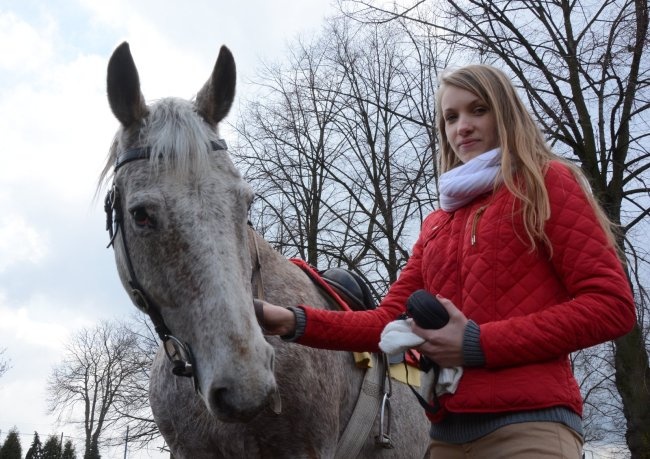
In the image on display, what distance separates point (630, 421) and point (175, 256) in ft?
37.1

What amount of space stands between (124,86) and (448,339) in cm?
194

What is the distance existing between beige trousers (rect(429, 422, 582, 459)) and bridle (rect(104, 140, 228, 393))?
3.66 feet

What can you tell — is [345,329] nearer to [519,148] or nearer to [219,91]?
[519,148]

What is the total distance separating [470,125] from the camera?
2.54 m

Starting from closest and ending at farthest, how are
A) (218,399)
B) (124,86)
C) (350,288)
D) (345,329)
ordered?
(218,399) → (345,329) → (124,86) → (350,288)

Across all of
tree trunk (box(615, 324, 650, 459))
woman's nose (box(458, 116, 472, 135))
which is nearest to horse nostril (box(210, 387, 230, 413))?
woman's nose (box(458, 116, 472, 135))

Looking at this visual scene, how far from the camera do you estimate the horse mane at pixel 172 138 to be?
9.15ft

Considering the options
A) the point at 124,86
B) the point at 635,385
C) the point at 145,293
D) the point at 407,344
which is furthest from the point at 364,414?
the point at 635,385

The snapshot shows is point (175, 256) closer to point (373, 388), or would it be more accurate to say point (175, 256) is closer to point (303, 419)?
point (303, 419)

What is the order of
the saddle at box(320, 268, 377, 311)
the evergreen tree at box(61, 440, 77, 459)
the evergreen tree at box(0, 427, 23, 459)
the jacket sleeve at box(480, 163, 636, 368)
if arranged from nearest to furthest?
the jacket sleeve at box(480, 163, 636, 368), the saddle at box(320, 268, 377, 311), the evergreen tree at box(0, 427, 23, 459), the evergreen tree at box(61, 440, 77, 459)

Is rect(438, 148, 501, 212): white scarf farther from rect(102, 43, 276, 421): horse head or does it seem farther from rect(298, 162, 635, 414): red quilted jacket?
rect(102, 43, 276, 421): horse head

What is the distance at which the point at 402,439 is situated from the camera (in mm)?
4152

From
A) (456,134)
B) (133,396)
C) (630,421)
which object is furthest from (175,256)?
(133,396)

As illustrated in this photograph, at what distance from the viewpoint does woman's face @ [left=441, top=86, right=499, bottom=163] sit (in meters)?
2.53
